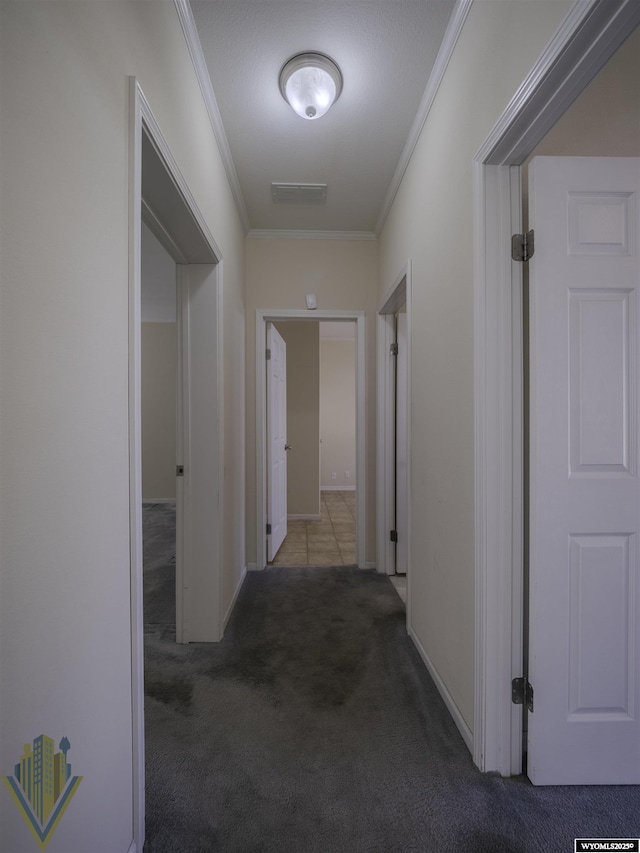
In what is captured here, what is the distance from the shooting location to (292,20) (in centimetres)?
158

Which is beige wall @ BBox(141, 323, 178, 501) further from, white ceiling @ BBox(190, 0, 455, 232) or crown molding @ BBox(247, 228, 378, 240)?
white ceiling @ BBox(190, 0, 455, 232)

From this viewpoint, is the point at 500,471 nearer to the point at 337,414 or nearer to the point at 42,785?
the point at 42,785

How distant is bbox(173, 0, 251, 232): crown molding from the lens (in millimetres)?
1502

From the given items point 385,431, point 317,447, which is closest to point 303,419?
point 317,447

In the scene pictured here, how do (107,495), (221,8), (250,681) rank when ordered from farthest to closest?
(250,681)
(221,8)
(107,495)

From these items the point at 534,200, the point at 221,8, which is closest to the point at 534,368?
the point at 534,200

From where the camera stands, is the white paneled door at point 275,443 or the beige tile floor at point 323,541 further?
the beige tile floor at point 323,541

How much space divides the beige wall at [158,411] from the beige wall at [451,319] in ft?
16.3

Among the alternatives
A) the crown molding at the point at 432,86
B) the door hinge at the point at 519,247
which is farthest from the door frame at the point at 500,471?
the crown molding at the point at 432,86

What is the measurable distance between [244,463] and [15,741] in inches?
101

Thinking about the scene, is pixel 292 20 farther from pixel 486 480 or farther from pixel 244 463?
pixel 244 463

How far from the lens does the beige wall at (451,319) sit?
4.20 feet

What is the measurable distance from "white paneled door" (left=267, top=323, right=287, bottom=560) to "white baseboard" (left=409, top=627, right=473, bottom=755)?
66.1 inches

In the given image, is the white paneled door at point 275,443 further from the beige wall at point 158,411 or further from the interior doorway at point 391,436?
the beige wall at point 158,411
